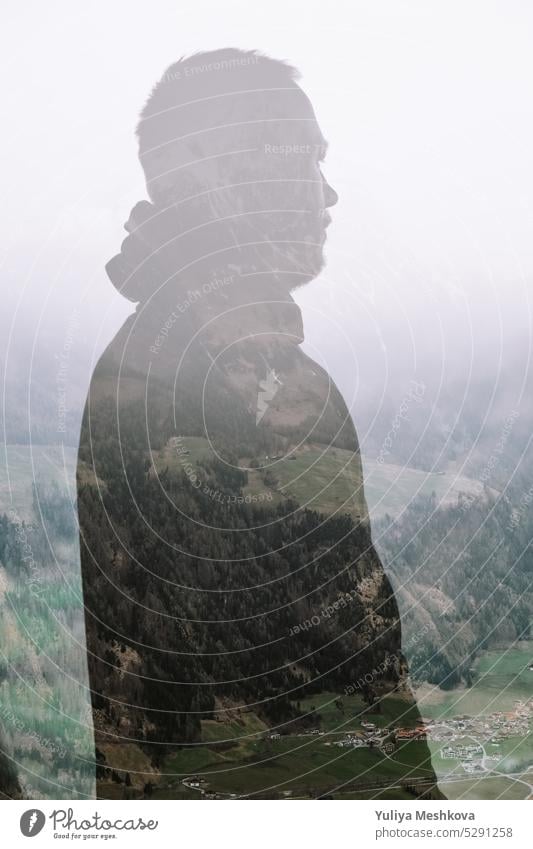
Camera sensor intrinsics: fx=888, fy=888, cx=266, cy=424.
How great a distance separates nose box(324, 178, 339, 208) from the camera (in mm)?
12625

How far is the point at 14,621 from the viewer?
11648 millimetres

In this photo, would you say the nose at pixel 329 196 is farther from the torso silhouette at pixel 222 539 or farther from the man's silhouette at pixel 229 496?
the torso silhouette at pixel 222 539

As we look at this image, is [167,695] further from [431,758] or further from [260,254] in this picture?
[260,254]

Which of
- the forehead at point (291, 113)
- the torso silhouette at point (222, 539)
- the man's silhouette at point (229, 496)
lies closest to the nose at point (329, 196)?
the man's silhouette at point (229, 496)

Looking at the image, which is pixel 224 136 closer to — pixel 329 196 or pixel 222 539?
pixel 329 196

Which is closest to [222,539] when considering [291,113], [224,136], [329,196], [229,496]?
[229,496]

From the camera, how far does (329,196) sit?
41.6ft

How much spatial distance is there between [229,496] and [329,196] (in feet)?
14.8

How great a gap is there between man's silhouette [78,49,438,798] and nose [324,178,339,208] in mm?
28

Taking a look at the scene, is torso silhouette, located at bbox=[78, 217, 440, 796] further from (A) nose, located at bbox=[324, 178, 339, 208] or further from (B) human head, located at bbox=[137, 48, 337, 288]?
(A) nose, located at bbox=[324, 178, 339, 208]

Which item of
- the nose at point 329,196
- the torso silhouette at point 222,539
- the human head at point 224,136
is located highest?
the human head at point 224,136

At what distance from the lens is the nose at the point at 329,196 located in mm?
12625

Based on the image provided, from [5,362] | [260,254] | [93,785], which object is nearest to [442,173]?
[260,254]

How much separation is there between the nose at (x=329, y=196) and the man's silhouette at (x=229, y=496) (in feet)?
0.09
